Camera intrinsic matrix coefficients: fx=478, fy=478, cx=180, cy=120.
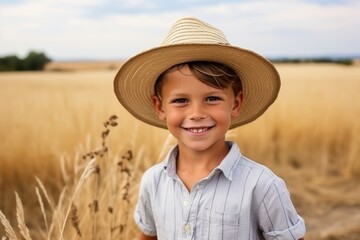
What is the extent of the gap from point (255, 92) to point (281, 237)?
440 millimetres

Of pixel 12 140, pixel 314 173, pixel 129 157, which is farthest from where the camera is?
pixel 314 173

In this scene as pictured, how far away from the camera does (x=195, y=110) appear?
125 cm

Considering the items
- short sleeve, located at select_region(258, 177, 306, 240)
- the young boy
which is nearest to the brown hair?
the young boy

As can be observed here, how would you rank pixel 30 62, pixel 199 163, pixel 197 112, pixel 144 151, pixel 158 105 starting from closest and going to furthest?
pixel 197 112, pixel 199 163, pixel 158 105, pixel 144 151, pixel 30 62

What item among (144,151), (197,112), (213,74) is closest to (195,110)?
(197,112)

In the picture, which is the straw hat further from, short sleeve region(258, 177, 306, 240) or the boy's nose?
short sleeve region(258, 177, 306, 240)

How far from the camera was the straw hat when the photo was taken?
127 centimetres

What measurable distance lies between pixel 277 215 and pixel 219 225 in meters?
0.15

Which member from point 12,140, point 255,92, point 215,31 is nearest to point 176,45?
point 215,31

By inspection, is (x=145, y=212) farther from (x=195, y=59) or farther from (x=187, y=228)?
(x=195, y=59)

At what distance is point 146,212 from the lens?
4.92 ft

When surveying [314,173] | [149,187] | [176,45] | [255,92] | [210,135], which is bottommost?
[314,173]

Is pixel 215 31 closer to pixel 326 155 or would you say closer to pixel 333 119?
pixel 326 155

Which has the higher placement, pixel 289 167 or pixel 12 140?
pixel 12 140
